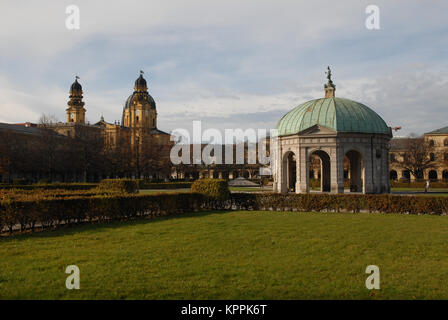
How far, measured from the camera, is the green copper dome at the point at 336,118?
3197cm

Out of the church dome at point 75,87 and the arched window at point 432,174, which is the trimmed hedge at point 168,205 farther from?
the church dome at point 75,87

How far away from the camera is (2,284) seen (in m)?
8.25

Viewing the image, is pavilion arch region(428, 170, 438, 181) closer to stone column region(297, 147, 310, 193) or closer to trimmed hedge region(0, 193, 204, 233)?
Result: stone column region(297, 147, 310, 193)

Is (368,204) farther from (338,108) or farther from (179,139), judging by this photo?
(179,139)

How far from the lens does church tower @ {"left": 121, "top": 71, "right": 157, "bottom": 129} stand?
112 m

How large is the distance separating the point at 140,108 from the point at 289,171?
83.6 meters

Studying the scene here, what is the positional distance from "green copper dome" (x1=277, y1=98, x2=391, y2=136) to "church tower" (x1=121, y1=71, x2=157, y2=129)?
3224 inches

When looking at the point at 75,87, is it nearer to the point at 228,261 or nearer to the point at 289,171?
the point at 289,171

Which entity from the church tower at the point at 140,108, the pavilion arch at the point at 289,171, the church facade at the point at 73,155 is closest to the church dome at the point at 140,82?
the church tower at the point at 140,108

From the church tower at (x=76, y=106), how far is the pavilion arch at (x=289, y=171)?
84.1 m

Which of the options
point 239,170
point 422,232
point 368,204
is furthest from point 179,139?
point 422,232

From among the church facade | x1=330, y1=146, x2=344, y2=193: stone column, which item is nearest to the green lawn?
x1=330, y1=146, x2=344, y2=193: stone column

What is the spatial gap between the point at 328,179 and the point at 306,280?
101 ft

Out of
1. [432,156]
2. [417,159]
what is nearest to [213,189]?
[417,159]
